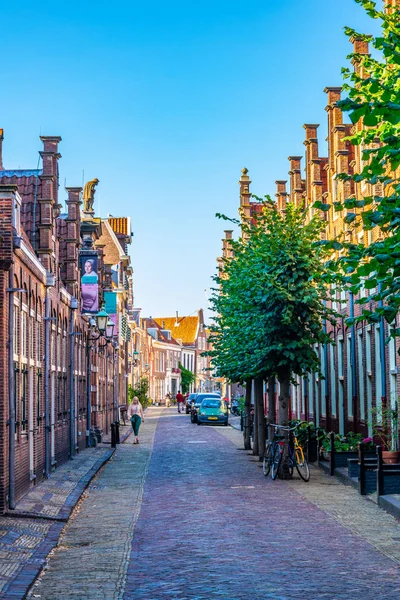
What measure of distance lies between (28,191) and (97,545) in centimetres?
1415

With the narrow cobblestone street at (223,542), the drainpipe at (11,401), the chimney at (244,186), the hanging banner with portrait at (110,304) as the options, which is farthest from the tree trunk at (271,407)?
the chimney at (244,186)

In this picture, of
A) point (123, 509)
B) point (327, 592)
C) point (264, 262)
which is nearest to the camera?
point (327, 592)

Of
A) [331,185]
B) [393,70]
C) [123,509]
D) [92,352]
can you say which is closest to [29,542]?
[123,509]

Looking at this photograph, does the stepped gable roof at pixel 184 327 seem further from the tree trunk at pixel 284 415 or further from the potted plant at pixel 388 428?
the potted plant at pixel 388 428

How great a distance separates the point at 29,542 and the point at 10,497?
3125 mm

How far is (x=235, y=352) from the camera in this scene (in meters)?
28.5

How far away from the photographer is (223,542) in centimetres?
1301

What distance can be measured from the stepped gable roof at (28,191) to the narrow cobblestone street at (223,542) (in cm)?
668

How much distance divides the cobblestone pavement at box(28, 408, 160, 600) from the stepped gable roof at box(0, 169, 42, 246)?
6499mm

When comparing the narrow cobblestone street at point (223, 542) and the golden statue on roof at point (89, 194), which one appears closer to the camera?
the narrow cobblestone street at point (223, 542)

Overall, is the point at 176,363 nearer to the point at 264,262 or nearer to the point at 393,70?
the point at 264,262

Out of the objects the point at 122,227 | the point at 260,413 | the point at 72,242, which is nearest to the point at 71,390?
the point at 72,242

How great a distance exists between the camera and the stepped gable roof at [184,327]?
472ft

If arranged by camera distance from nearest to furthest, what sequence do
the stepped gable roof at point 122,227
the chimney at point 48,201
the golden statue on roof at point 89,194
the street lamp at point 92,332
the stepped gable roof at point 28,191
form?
1. the chimney at point 48,201
2. the stepped gable roof at point 28,191
3. the street lamp at point 92,332
4. the golden statue on roof at point 89,194
5. the stepped gable roof at point 122,227
